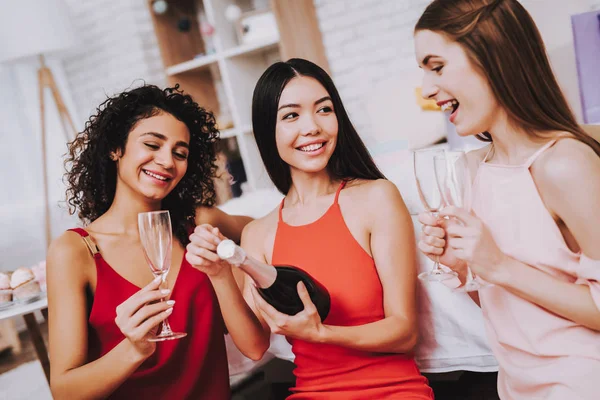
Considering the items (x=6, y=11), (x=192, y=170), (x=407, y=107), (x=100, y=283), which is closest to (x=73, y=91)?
(x=6, y=11)

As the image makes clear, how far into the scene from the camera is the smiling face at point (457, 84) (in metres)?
1.09

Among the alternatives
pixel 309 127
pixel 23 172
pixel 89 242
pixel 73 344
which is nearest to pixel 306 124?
pixel 309 127

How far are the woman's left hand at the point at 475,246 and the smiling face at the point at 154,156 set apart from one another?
789 mm

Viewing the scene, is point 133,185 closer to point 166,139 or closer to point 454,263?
point 166,139

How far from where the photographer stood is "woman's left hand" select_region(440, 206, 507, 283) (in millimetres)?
1033

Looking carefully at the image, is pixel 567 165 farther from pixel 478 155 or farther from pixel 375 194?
pixel 375 194

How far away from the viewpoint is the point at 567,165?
3.30ft

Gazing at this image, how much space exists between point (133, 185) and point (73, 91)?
4085 mm

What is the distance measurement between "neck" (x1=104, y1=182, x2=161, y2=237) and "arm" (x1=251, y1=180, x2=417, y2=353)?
1.62 ft

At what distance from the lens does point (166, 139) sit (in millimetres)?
1566

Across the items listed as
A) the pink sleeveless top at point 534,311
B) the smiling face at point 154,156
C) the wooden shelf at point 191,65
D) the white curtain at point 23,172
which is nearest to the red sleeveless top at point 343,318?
the pink sleeveless top at point 534,311

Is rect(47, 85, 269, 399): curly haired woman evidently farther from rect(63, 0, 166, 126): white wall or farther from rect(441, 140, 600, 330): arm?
rect(63, 0, 166, 126): white wall

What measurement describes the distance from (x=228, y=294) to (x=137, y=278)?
11.9 inches

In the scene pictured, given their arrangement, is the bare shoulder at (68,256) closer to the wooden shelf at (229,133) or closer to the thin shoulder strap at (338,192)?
the thin shoulder strap at (338,192)
